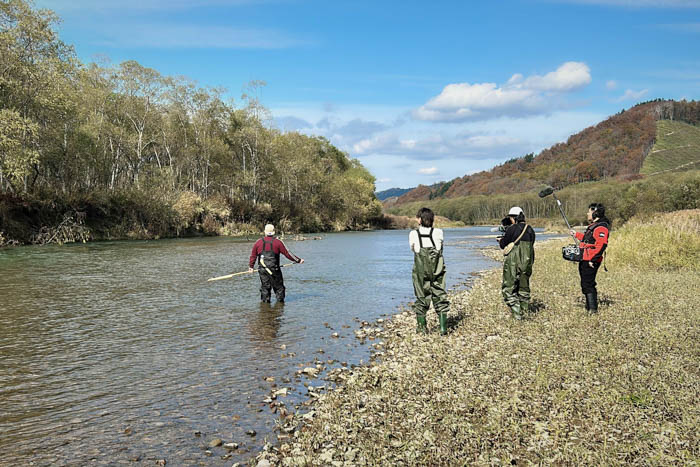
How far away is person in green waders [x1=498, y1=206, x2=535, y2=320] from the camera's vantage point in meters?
11.3

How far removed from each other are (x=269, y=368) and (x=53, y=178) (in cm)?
4903

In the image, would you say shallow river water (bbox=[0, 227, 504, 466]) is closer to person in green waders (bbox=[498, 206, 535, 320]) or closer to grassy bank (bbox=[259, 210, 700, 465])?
grassy bank (bbox=[259, 210, 700, 465])

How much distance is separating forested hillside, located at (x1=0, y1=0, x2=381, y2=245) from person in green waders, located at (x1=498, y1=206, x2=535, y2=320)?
119ft

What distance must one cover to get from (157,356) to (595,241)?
33.6ft

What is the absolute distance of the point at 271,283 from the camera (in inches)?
614

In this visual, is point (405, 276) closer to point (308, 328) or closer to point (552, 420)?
point (308, 328)

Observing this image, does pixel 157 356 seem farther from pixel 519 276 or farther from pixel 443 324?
pixel 519 276

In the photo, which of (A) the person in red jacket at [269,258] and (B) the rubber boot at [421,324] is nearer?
(B) the rubber boot at [421,324]

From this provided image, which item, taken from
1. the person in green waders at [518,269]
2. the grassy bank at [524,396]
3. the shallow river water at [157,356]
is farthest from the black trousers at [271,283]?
the person in green waders at [518,269]

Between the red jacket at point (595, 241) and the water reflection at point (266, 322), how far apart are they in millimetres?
7773

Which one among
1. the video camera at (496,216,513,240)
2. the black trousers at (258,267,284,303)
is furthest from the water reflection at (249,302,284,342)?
the video camera at (496,216,513,240)

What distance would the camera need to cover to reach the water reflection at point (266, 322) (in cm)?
1170

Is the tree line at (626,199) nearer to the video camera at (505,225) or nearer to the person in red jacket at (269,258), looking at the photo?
the video camera at (505,225)

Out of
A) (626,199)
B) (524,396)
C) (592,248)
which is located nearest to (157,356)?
(524,396)
